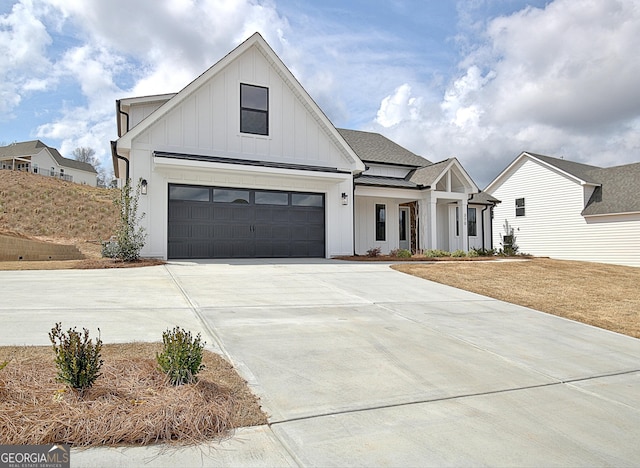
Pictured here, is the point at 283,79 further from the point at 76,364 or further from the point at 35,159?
the point at 35,159

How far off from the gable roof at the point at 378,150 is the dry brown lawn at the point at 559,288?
8539 mm

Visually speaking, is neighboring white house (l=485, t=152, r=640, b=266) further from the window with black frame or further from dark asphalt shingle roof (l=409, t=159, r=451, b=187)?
the window with black frame

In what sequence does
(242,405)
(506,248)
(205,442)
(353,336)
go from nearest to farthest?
1. (205,442)
2. (242,405)
3. (353,336)
4. (506,248)

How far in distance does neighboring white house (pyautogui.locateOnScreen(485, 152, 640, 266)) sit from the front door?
32.1 ft

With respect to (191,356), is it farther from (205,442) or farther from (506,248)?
(506,248)

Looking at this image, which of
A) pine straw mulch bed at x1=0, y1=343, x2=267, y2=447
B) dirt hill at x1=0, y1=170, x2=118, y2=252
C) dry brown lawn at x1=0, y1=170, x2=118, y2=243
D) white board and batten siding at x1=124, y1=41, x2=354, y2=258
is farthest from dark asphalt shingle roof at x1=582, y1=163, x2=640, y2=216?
dirt hill at x1=0, y1=170, x2=118, y2=252

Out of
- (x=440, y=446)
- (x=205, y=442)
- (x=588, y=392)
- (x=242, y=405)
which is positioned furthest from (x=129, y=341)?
(x=588, y=392)

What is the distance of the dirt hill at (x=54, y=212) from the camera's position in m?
27.4

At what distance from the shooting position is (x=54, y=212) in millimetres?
29875

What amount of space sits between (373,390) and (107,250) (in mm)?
12018

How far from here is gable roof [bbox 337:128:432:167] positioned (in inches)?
824

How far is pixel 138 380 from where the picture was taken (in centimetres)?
360

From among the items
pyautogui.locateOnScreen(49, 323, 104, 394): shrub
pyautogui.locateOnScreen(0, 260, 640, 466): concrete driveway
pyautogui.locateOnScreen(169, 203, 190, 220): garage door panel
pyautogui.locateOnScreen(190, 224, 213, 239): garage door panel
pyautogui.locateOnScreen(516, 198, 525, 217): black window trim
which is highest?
pyautogui.locateOnScreen(516, 198, 525, 217): black window trim

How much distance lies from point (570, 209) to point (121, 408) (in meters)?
26.3
